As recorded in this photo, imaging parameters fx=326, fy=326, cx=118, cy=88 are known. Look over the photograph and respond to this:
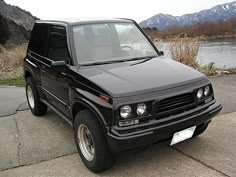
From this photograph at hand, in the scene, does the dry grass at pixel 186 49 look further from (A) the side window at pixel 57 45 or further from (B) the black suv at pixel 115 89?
(A) the side window at pixel 57 45

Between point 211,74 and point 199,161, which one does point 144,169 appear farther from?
point 211,74

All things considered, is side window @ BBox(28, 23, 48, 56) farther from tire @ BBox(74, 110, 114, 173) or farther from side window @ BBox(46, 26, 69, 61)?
tire @ BBox(74, 110, 114, 173)

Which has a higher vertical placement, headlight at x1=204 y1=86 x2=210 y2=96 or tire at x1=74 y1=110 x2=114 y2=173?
headlight at x1=204 y1=86 x2=210 y2=96

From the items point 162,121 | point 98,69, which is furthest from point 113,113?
point 98,69

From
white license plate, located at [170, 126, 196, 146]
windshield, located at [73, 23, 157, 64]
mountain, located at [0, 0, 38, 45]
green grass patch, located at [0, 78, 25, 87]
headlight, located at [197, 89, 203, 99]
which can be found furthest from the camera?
mountain, located at [0, 0, 38, 45]

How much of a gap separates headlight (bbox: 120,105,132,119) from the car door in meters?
1.19

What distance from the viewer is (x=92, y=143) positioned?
3893mm

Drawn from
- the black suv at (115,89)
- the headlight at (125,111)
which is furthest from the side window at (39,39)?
the headlight at (125,111)

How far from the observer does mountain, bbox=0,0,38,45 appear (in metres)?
29.8

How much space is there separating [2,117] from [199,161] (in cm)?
393

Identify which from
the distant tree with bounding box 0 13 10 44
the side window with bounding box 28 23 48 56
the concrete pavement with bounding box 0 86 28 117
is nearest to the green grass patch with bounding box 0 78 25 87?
the concrete pavement with bounding box 0 86 28 117

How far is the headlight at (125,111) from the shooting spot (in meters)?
3.44

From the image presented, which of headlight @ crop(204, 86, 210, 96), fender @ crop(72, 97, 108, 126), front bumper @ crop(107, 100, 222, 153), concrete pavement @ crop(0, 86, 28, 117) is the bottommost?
concrete pavement @ crop(0, 86, 28, 117)

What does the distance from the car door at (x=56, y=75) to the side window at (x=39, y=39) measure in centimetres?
23
